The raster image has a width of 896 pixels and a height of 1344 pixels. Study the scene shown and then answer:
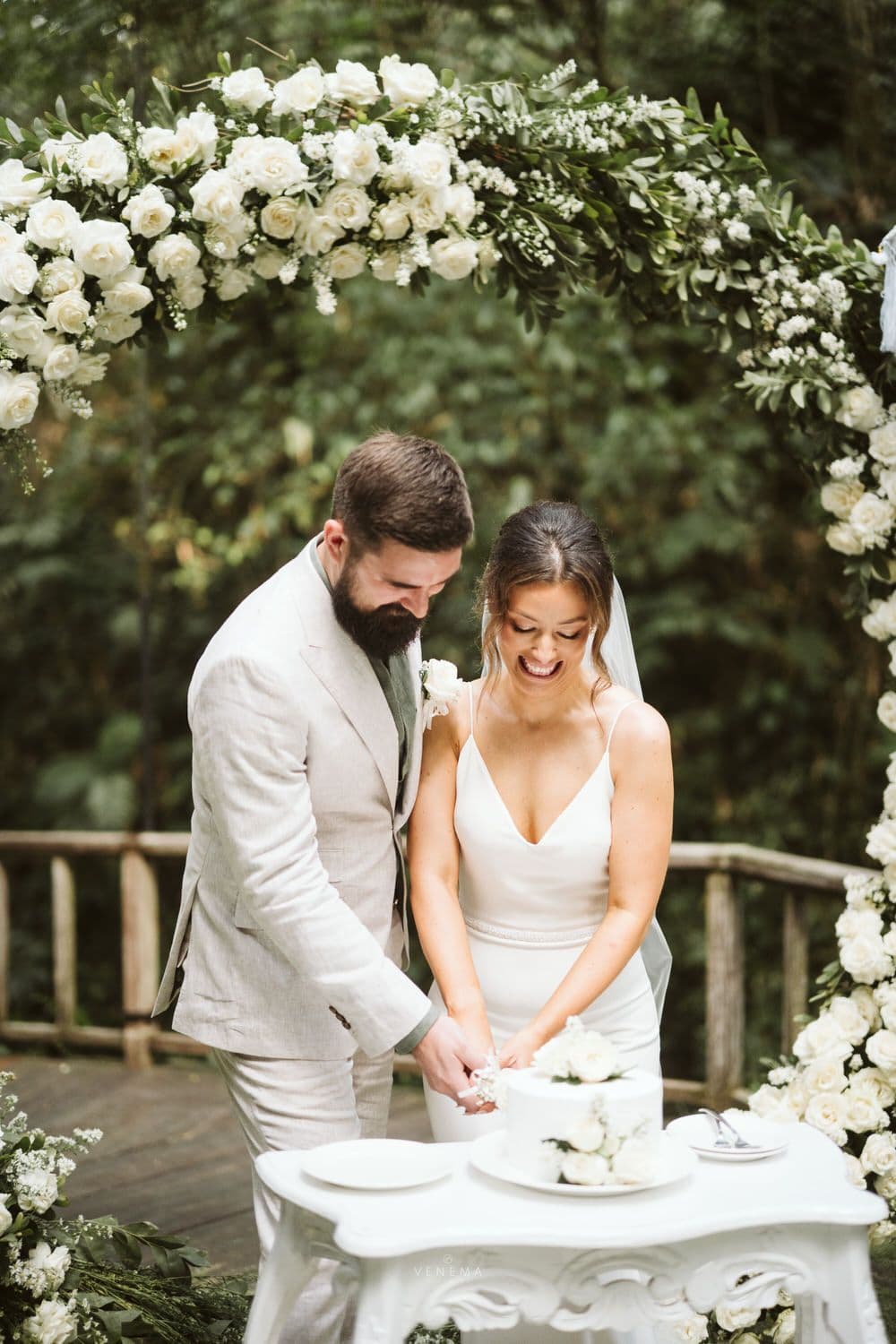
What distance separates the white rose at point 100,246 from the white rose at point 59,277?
0.02 meters

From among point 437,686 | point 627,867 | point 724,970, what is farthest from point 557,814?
point 724,970

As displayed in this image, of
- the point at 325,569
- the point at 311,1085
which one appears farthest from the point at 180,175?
the point at 311,1085

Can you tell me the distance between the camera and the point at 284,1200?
7.18 ft

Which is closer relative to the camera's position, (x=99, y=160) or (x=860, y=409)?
(x=99, y=160)

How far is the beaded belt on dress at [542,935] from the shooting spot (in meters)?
3.00

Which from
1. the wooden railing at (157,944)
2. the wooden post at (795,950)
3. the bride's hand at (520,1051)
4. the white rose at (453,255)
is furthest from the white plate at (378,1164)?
the wooden post at (795,950)

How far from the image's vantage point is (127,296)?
3162 mm

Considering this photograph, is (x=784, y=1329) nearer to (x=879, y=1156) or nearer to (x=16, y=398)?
(x=879, y=1156)

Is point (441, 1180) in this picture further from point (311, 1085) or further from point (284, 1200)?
point (311, 1085)

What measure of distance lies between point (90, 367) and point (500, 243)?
3.22 feet

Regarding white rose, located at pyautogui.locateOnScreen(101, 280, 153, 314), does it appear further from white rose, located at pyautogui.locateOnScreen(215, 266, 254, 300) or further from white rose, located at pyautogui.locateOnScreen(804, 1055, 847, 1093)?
white rose, located at pyautogui.locateOnScreen(804, 1055, 847, 1093)

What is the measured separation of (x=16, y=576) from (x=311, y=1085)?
6054 millimetres

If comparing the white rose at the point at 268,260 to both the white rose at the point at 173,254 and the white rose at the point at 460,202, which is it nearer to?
the white rose at the point at 173,254

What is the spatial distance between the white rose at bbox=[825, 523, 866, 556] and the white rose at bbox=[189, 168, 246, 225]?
1581mm
